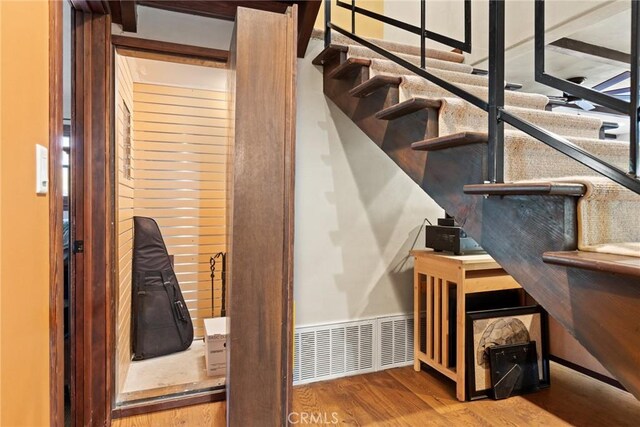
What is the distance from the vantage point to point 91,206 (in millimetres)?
1833

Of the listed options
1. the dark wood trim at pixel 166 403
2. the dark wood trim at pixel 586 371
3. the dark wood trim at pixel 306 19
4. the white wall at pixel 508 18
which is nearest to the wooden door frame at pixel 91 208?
the dark wood trim at pixel 166 403

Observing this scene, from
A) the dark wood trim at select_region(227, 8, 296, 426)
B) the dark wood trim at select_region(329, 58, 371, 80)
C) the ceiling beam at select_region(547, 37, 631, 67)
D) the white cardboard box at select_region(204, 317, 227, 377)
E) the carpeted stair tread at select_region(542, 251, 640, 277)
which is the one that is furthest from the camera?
the white cardboard box at select_region(204, 317, 227, 377)

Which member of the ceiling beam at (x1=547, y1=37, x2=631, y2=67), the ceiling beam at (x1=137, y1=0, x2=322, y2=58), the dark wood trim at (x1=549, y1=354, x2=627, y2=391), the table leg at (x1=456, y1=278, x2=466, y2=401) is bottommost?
the dark wood trim at (x1=549, y1=354, x2=627, y2=391)

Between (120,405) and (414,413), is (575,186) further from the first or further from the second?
(120,405)

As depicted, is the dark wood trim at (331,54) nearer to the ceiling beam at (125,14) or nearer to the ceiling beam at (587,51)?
the ceiling beam at (125,14)

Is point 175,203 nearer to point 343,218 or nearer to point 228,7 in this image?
point 343,218

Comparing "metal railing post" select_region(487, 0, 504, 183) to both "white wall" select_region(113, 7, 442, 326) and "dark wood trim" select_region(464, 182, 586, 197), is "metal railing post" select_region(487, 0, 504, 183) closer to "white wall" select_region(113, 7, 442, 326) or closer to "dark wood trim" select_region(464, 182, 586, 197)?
"dark wood trim" select_region(464, 182, 586, 197)

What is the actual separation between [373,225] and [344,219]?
0.73ft

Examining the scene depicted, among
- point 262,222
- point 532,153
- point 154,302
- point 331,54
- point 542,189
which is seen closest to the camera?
point 542,189

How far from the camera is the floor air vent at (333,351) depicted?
Result: 2.45 meters

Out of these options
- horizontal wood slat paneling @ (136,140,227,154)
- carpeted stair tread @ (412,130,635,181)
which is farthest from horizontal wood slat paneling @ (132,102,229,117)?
carpeted stair tread @ (412,130,635,181)

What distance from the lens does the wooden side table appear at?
2221 mm

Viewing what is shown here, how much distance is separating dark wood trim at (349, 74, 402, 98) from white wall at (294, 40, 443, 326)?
0.51 metres

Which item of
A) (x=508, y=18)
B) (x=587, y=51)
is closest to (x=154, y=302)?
(x=508, y=18)
